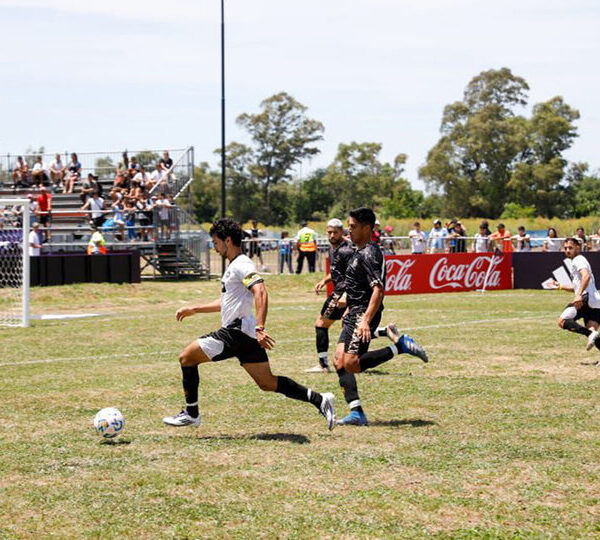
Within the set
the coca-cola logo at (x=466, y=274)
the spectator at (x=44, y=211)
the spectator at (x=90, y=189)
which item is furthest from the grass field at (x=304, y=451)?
the spectator at (x=90, y=189)

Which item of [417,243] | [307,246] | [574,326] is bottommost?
[574,326]

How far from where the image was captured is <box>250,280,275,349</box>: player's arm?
7.84 meters

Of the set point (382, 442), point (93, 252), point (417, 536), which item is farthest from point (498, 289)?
point (417, 536)

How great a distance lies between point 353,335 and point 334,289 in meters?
3.14

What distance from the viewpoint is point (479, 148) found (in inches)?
3130

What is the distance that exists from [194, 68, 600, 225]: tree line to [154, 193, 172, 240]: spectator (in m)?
47.1

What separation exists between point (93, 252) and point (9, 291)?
6629mm

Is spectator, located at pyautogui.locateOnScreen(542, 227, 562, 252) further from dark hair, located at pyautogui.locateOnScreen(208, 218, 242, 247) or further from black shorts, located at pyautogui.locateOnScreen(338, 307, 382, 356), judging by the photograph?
dark hair, located at pyautogui.locateOnScreen(208, 218, 242, 247)

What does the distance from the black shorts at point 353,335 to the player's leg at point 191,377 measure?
1.35 metres

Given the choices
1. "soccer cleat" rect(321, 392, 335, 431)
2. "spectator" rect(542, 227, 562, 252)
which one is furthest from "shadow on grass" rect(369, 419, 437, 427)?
"spectator" rect(542, 227, 562, 252)

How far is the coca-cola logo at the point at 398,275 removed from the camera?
27875 millimetres

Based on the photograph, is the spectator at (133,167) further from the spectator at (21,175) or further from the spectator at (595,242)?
the spectator at (595,242)

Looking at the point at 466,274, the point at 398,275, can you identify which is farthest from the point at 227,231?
the point at 466,274

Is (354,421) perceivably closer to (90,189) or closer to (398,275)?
(398,275)
